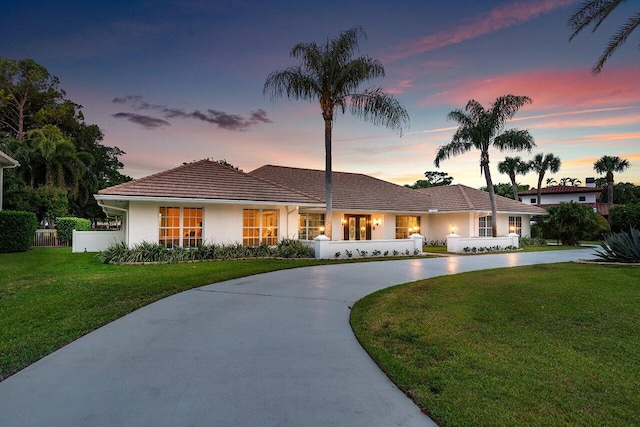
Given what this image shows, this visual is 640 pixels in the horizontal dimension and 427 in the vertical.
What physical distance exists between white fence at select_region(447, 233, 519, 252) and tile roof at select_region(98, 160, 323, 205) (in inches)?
333

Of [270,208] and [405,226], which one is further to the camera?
[405,226]

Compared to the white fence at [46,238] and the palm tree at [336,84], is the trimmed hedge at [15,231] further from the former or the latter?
the palm tree at [336,84]

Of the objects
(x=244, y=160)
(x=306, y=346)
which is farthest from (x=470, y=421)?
(x=244, y=160)

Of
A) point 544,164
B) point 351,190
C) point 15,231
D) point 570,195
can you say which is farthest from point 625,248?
point 570,195

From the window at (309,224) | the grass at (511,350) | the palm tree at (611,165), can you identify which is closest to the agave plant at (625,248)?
the grass at (511,350)

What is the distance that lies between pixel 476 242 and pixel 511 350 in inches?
693

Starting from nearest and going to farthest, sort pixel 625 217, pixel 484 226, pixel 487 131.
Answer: pixel 487 131 → pixel 484 226 → pixel 625 217

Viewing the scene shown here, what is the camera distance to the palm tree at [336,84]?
52.4 feet

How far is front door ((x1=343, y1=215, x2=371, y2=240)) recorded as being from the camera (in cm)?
2305

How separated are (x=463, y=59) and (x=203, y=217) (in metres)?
13.6

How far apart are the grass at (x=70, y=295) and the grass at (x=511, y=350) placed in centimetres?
415

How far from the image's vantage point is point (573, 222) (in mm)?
25859

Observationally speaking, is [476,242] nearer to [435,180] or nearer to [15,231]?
[15,231]

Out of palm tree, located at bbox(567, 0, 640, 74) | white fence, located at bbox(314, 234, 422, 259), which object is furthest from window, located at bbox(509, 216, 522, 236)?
palm tree, located at bbox(567, 0, 640, 74)
